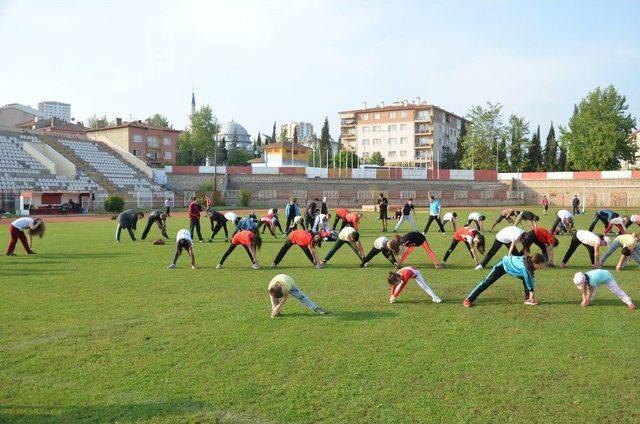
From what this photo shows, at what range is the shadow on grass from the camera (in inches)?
221

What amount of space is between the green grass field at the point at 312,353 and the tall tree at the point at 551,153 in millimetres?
84000

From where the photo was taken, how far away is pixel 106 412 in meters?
5.77

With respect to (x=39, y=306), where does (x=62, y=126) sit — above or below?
above

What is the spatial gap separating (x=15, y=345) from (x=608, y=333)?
337 inches

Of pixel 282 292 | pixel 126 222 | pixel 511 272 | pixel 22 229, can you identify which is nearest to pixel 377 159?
pixel 126 222

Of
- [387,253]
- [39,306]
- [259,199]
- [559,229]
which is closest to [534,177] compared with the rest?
[259,199]

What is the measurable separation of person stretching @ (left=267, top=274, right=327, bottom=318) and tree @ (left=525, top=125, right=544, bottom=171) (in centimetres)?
8443

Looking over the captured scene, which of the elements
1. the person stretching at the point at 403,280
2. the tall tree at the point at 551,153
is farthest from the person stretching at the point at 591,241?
the tall tree at the point at 551,153

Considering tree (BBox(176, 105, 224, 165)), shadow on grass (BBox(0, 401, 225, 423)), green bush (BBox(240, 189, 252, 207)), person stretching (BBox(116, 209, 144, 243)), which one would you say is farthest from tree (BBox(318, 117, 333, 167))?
shadow on grass (BBox(0, 401, 225, 423))

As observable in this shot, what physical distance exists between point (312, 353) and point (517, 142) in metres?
80.8

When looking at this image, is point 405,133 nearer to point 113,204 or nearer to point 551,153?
point 551,153

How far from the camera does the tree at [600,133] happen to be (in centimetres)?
7006

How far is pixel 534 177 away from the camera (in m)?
68.9

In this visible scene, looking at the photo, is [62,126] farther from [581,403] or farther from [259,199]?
[581,403]
